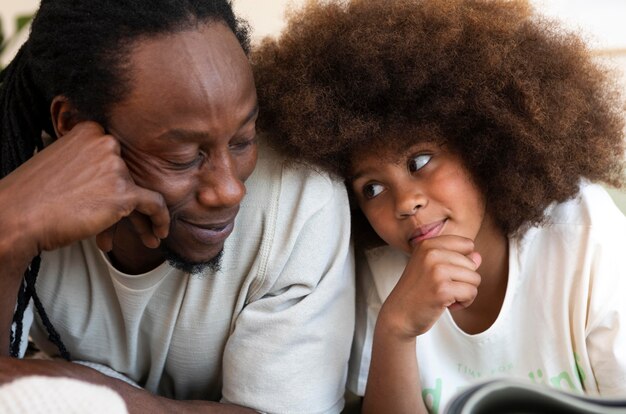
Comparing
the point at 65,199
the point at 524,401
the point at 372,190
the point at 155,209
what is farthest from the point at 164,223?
the point at 524,401

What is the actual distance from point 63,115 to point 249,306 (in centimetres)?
38

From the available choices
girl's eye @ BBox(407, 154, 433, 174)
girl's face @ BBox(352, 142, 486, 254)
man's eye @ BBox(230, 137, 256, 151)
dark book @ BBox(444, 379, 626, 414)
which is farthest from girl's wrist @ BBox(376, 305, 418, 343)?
dark book @ BBox(444, 379, 626, 414)

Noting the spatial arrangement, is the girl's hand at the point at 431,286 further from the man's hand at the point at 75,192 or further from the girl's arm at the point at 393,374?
the man's hand at the point at 75,192

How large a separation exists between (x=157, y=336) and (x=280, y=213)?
0.29m

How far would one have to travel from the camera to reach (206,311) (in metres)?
1.12

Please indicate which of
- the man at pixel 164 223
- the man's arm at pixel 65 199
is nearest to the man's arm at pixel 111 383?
the man at pixel 164 223

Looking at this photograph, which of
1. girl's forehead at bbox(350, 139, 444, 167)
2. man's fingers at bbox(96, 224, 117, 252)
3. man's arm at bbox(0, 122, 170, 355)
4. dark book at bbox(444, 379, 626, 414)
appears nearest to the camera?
dark book at bbox(444, 379, 626, 414)

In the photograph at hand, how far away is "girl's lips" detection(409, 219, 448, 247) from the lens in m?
1.11

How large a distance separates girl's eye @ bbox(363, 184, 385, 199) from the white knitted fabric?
0.51 m

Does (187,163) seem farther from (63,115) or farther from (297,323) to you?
(297,323)

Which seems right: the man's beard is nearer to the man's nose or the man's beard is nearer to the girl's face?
the man's nose

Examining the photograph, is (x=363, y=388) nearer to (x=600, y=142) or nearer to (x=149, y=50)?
(x=600, y=142)

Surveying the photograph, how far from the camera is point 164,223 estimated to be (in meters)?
0.96

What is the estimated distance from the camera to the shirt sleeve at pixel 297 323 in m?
1.07
